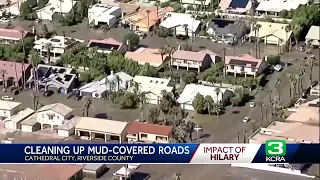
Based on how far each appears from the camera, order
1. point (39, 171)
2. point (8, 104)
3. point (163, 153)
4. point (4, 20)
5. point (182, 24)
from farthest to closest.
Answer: point (4, 20)
point (182, 24)
point (8, 104)
point (39, 171)
point (163, 153)

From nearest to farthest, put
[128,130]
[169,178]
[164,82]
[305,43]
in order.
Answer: [169,178], [128,130], [164,82], [305,43]

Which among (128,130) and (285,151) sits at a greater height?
(285,151)

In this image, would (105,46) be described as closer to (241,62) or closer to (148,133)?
(241,62)

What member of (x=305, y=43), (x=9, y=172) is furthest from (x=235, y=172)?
(x=305, y=43)

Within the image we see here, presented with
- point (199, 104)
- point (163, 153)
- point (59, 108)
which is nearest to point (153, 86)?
point (199, 104)

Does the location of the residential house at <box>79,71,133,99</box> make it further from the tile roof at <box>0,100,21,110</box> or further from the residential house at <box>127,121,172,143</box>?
the residential house at <box>127,121,172,143</box>

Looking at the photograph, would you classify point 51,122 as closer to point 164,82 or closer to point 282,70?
point 164,82

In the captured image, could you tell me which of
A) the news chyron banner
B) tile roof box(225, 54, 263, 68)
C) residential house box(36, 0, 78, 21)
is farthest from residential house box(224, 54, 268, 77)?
the news chyron banner
